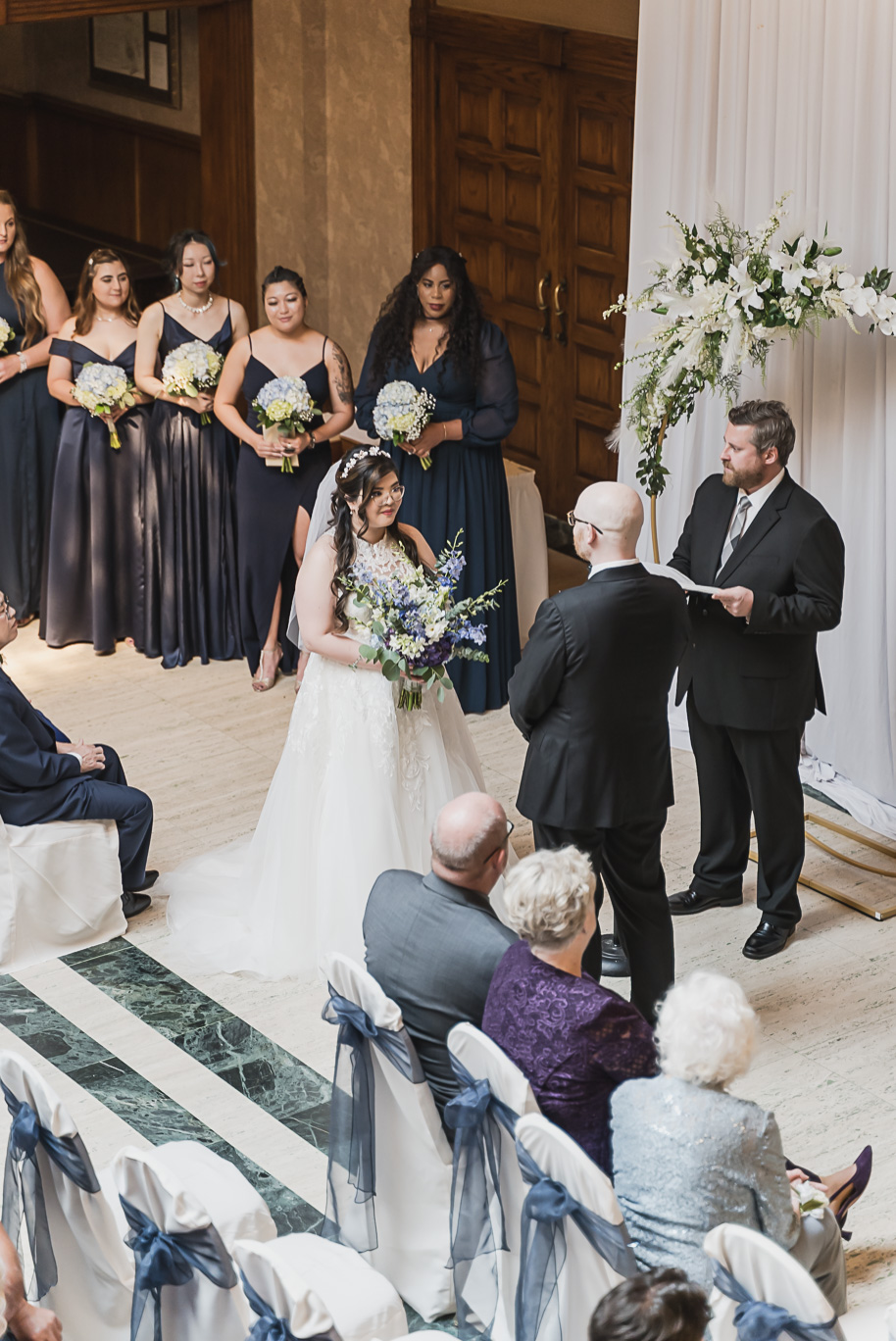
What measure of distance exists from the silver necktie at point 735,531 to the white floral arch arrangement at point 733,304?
0.61 m

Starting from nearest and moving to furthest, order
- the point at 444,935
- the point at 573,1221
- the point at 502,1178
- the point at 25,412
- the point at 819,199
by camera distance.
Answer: the point at 573,1221 < the point at 502,1178 < the point at 444,935 < the point at 819,199 < the point at 25,412

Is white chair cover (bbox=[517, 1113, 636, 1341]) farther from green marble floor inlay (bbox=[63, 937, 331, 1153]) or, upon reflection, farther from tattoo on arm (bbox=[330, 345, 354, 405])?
tattoo on arm (bbox=[330, 345, 354, 405])

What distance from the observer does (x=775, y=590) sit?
4961mm

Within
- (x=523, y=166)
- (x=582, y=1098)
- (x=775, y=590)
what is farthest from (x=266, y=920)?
(x=523, y=166)

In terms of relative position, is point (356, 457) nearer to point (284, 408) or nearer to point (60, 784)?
point (60, 784)

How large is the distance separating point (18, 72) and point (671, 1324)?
11872mm

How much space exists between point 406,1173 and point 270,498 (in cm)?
413

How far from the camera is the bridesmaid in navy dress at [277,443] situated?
23.3 feet

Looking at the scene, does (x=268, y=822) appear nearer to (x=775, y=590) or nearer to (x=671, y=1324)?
(x=775, y=590)

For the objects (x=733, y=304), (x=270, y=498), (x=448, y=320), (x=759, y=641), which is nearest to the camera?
(x=759, y=641)

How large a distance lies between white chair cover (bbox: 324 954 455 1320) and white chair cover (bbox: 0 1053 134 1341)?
59 centimetres

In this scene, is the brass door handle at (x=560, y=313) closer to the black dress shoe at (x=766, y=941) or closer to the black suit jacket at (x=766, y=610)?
the black suit jacket at (x=766, y=610)

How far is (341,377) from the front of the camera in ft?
23.8

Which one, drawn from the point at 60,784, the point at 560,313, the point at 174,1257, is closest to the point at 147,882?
the point at 60,784
